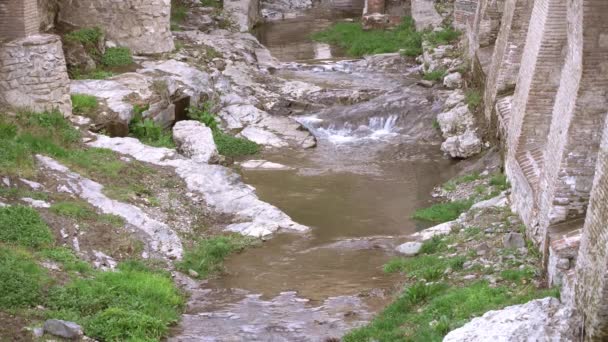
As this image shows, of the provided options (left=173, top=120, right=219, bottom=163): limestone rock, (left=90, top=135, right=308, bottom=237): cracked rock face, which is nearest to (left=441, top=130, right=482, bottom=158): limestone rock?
(left=90, top=135, right=308, bottom=237): cracked rock face

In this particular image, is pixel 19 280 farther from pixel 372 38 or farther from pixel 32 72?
pixel 372 38

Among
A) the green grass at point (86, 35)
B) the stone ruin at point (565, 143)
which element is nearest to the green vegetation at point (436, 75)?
the stone ruin at point (565, 143)

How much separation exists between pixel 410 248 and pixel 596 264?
4053mm

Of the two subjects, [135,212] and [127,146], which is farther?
[127,146]

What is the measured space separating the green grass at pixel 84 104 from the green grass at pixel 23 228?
462 cm

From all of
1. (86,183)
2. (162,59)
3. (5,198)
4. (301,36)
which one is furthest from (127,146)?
(301,36)

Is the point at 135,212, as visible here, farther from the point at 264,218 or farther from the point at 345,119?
the point at 345,119

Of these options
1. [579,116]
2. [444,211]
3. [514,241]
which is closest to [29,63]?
[444,211]

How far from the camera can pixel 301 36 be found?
1051 inches

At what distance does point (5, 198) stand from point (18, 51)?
3.71 m

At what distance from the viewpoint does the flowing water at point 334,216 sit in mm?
9352

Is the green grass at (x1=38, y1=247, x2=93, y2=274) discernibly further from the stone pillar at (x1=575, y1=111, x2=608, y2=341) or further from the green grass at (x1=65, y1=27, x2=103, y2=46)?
the green grass at (x1=65, y1=27, x2=103, y2=46)

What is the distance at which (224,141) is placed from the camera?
16.8m

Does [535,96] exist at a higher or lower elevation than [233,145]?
higher
